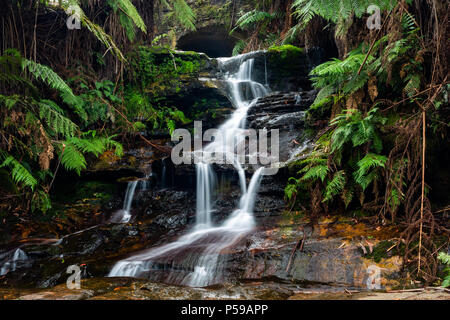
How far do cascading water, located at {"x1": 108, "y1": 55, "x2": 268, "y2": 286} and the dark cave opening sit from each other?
7499 mm

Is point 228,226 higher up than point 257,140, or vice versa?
point 257,140

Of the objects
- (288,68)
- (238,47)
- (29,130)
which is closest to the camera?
(29,130)

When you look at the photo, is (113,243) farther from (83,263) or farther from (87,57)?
(87,57)

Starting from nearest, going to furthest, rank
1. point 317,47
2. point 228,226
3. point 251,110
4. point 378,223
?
point 378,223 → point 228,226 → point 251,110 → point 317,47

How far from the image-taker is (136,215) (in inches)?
214

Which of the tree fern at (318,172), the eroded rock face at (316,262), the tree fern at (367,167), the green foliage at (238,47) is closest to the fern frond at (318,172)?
the tree fern at (318,172)

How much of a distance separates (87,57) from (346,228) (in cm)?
628

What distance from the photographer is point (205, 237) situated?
4387 mm

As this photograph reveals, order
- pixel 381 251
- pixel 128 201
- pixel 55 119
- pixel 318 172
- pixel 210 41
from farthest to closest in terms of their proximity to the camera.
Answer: pixel 210 41 → pixel 128 201 → pixel 55 119 → pixel 318 172 → pixel 381 251

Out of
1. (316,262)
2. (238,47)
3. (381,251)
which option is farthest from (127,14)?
(238,47)

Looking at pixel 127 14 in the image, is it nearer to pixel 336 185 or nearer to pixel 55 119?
pixel 55 119

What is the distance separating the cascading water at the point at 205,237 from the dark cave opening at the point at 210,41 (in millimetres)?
7499

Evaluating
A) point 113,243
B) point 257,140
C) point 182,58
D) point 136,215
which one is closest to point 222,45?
point 182,58

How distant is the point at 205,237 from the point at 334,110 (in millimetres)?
3046
